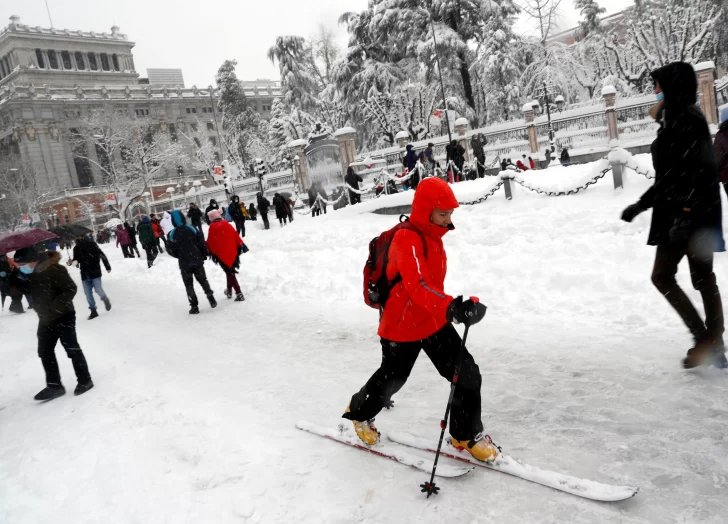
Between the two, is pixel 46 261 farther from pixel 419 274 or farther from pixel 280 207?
pixel 280 207

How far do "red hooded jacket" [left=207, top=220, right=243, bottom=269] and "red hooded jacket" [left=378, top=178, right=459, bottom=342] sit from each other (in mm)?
6592

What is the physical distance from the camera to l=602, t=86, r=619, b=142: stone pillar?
1969cm

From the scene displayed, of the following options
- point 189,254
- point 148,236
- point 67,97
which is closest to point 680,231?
point 189,254

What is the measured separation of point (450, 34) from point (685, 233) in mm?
26852

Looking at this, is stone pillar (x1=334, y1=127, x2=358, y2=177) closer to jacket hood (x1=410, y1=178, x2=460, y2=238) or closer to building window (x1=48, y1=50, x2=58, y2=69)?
jacket hood (x1=410, y1=178, x2=460, y2=238)

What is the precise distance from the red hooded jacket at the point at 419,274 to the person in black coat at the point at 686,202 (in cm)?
172

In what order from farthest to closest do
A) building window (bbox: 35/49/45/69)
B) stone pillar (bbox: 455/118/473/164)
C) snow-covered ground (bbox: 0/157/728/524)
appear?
building window (bbox: 35/49/45/69), stone pillar (bbox: 455/118/473/164), snow-covered ground (bbox: 0/157/728/524)

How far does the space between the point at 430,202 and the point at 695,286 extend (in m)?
2.24

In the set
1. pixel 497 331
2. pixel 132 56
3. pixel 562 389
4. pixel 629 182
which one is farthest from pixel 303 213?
pixel 132 56

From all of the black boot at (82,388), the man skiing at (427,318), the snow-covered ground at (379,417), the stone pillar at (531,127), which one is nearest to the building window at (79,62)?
the stone pillar at (531,127)

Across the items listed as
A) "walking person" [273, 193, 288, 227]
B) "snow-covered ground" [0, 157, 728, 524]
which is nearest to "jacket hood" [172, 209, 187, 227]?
"snow-covered ground" [0, 157, 728, 524]

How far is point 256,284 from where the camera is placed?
9.78 metres

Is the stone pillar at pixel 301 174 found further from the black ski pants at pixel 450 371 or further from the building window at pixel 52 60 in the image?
the building window at pixel 52 60

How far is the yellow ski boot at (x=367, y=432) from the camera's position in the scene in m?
3.41
